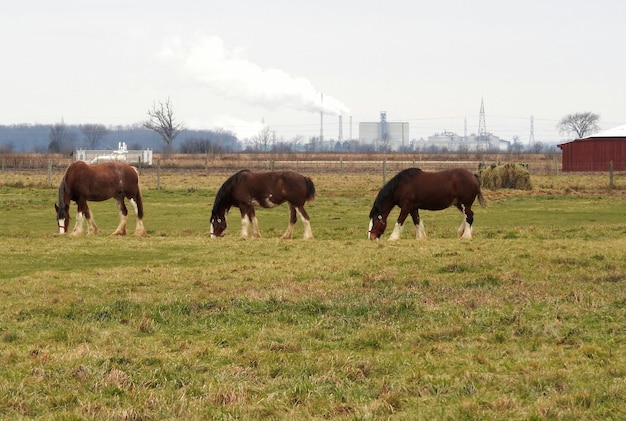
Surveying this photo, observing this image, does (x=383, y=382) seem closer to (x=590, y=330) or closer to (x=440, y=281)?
(x=590, y=330)

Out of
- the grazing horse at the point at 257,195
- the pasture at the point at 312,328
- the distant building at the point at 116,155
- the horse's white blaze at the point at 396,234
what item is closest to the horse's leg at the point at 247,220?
the grazing horse at the point at 257,195

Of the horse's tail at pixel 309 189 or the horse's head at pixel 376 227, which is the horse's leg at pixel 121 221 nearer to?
the horse's tail at pixel 309 189

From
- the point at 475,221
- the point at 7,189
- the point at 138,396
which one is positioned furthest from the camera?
the point at 7,189

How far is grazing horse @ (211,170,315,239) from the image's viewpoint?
21.8 meters

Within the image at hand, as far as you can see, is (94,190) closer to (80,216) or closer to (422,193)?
(80,216)

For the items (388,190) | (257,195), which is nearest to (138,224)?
(257,195)

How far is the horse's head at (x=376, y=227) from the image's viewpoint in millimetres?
20328

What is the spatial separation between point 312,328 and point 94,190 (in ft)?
45.4

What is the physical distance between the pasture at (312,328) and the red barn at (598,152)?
127 ft

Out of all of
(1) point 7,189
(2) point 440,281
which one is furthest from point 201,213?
(2) point 440,281

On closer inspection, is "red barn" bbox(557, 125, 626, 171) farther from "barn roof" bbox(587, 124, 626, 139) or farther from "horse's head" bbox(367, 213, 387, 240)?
"horse's head" bbox(367, 213, 387, 240)

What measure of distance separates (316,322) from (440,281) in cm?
364

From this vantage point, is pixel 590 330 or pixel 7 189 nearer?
pixel 590 330

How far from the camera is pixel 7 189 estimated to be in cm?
3700
